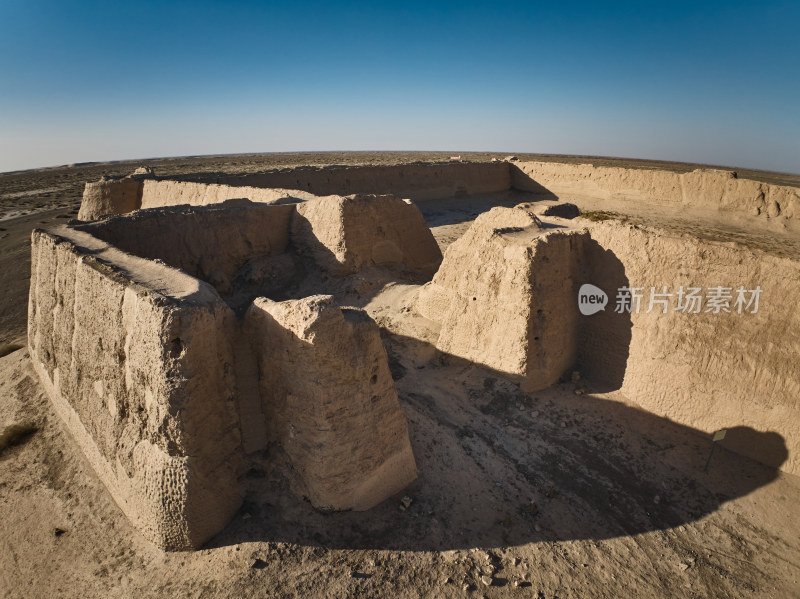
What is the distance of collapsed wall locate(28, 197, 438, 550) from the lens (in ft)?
13.7

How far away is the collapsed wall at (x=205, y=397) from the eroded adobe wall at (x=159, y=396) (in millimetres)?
13

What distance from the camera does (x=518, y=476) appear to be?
5520 millimetres

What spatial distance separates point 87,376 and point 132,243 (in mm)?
3333

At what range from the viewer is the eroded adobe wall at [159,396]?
13.4ft

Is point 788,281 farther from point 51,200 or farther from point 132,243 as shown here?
point 51,200

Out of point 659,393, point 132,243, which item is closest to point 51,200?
point 132,243

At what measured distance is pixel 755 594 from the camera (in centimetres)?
432

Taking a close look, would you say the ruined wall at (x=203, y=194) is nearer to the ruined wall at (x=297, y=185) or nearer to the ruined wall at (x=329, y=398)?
the ruined wall at (x=297, y=185)

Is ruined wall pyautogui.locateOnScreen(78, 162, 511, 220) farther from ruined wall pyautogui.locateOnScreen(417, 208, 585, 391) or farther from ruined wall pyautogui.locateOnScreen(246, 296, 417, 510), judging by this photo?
ruined wall pyautogui.locateOnScreen(246, 296, 417, 510)

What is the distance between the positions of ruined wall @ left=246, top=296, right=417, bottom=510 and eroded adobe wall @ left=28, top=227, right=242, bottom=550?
0.46m
